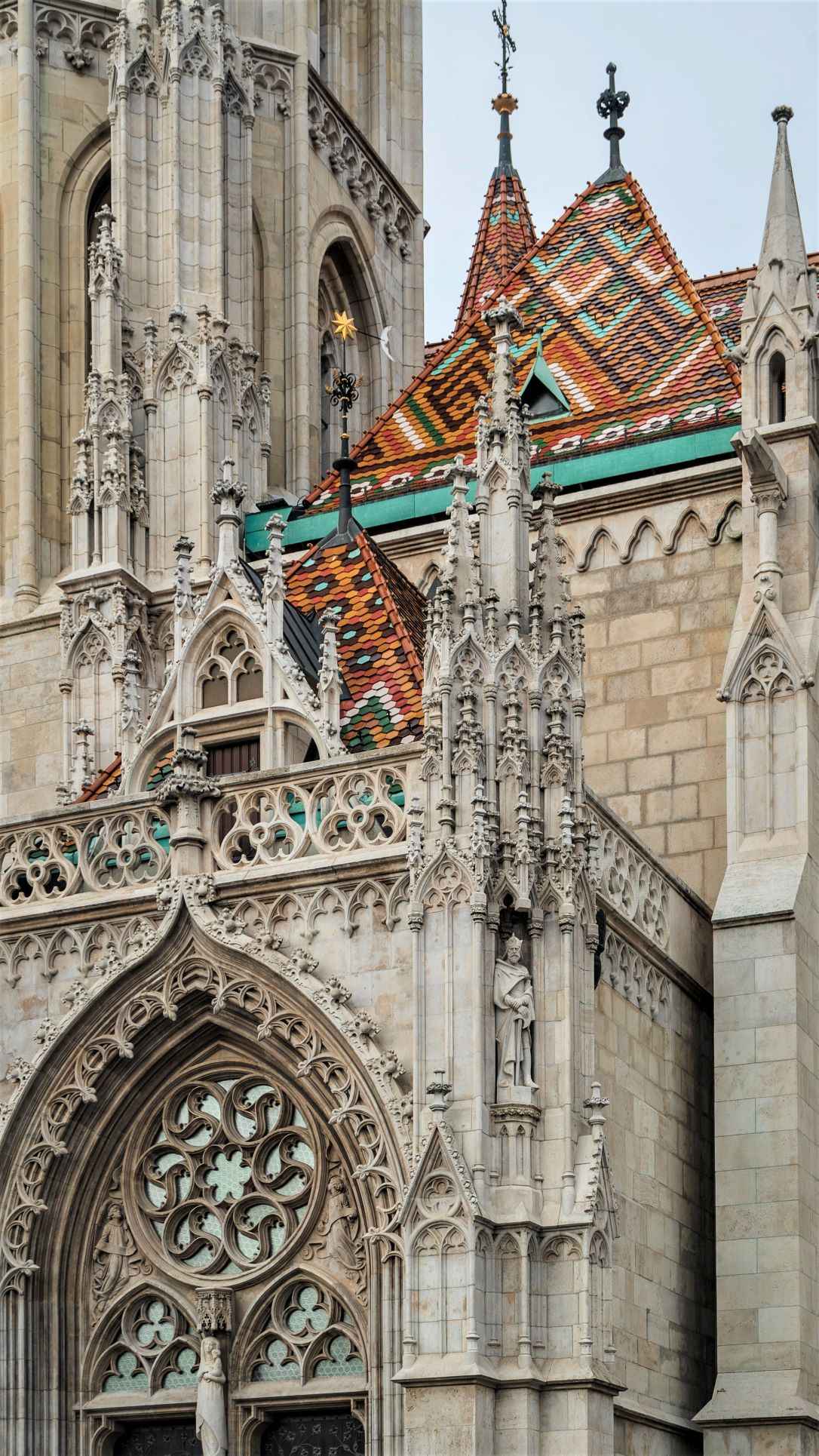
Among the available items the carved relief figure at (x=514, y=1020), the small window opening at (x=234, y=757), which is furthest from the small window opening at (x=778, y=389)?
the carved relief figure at (x=514, y=1020)

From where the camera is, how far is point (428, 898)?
50.3 feet

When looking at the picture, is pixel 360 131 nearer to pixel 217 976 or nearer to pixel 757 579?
pixel 757 579

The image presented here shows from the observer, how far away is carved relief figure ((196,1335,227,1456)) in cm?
1605

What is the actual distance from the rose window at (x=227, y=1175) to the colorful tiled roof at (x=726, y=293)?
1045 centimetres

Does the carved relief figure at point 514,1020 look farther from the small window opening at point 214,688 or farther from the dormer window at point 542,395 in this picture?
the dormer window at point 542,395

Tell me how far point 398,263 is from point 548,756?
15159 mm

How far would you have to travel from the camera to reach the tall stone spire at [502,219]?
30.4m

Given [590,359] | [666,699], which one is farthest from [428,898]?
[590,359]

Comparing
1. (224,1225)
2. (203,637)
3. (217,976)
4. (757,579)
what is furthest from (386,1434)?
(757,579)

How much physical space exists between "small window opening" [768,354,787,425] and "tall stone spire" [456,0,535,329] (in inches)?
383

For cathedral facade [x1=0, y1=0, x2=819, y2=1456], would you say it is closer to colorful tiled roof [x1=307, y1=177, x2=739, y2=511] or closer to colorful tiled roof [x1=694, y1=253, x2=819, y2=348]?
colorful tiled roof [x1=307, y1=177, x2=739, y2=511]

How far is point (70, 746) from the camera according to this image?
69.2 ft

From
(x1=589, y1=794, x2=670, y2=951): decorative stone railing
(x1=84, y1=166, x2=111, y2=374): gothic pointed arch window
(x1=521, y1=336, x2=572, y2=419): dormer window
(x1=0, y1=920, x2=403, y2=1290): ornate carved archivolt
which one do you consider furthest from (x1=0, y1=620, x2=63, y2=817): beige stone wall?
(x1=589, y1=794, x2=670, y2=951): decorative stone railing

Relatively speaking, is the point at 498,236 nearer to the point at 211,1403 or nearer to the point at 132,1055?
the point at 132,1055
